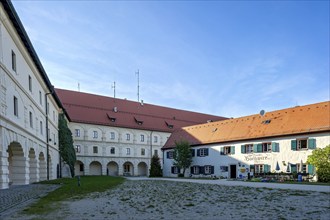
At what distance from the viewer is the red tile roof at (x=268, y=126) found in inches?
1151

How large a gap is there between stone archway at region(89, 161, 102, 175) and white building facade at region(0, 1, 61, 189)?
89.9ft

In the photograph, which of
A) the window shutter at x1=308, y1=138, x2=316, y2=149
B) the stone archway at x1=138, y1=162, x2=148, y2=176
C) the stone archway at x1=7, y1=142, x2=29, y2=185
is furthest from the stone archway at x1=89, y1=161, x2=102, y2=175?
the window shutter at x1=308, y1=138, x2=316, y2=149

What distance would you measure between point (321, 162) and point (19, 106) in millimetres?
22828

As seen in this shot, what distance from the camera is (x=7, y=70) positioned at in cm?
1647

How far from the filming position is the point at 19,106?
1939 cm

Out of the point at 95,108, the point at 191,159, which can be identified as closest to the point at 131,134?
the point at 95,108

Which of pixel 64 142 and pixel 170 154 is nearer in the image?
pixel 64 142

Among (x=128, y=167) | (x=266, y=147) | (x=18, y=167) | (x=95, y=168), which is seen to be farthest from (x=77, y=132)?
(x=18, y=167)

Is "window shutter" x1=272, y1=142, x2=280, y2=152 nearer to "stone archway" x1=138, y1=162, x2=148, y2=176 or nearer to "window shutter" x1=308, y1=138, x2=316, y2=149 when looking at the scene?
"window shutter" x1=308, y1=138, x2=316, y2=149

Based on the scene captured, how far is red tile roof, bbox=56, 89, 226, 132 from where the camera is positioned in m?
56.6

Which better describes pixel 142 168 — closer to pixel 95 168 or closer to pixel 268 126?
pixel 95 168

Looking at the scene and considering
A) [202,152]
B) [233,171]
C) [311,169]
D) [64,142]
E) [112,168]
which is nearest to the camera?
[311,169]

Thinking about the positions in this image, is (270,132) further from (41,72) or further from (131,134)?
(131,134)

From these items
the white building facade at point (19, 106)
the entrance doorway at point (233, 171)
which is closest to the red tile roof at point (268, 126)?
the entrance doorway at point (233, 171)
